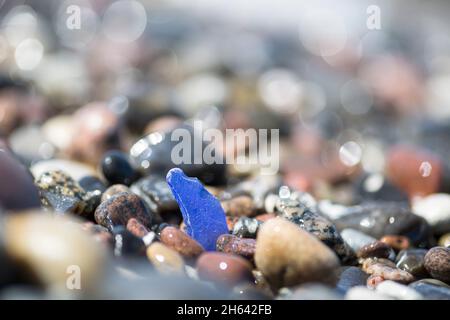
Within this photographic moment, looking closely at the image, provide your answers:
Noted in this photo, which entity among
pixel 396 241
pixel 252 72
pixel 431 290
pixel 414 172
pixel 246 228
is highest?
pixel 252 72

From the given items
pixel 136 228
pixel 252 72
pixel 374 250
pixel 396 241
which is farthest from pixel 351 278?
pixel 252 72

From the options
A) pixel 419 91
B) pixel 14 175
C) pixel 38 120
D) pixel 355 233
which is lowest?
pixel 355 233

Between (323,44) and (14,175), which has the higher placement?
(323,44)

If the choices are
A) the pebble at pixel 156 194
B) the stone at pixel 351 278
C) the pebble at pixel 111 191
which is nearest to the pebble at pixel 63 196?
the pebble at pixel 111 191

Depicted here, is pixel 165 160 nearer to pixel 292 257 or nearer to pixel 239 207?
pixel 239 207

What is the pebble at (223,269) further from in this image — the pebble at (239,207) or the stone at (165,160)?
the stone at (165,160)
